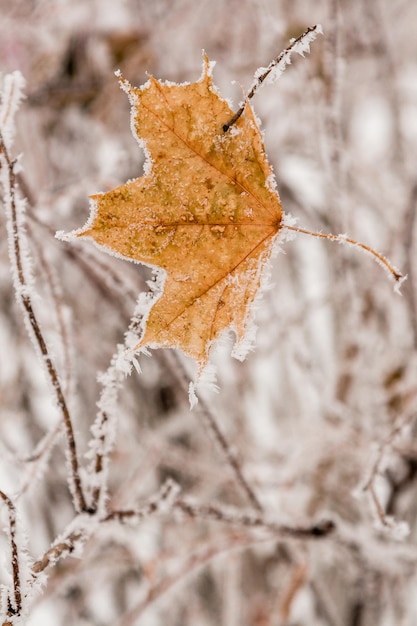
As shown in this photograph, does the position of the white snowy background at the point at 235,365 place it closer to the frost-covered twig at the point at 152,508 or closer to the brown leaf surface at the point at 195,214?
the frost-covered twig at the point at 152,508

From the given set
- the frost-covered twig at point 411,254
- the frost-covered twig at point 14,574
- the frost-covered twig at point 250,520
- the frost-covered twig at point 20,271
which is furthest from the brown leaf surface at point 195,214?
the frost-covered twig at point 411,254

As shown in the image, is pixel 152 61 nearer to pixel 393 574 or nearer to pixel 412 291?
pixel 412 291

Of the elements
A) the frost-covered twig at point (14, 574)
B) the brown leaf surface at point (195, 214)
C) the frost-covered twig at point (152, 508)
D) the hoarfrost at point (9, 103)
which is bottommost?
the frost-covered twig at point (14, 574)

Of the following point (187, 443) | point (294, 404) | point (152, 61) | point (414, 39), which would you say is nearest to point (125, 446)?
point (187, 443)

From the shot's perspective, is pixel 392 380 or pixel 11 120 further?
pixel 392 380

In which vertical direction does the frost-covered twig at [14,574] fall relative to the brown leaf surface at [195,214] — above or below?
below

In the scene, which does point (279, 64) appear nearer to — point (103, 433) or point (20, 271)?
point (20, 271)
